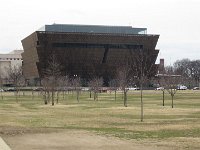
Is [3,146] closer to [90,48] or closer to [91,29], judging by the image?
[90,48]

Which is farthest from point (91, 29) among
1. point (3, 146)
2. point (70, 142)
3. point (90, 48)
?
point (3, 146)

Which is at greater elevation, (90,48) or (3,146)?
(90,48)

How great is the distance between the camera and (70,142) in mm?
20438

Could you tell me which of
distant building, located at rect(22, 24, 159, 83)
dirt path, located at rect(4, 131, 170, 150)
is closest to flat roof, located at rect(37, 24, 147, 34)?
distant building, located at rect(22, 24, 159, 83)

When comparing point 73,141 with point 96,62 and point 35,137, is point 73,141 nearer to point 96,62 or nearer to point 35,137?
point 35,137

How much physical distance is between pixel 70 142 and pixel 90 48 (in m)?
148

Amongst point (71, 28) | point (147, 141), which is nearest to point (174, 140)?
point (147, 141)

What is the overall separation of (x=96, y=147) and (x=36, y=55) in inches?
5831

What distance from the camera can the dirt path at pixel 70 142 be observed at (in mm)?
18703

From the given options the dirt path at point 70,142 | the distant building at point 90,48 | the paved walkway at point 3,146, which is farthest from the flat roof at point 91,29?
the paved walkway at point 3,146

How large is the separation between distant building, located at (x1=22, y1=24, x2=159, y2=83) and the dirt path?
→ 139 metres

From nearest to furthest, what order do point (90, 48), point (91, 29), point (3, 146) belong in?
point (3, 146)
point (90, 48)
point (91, 29)

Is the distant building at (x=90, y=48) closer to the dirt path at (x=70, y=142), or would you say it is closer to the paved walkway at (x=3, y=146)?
the dirt path at (x=70, y=142)

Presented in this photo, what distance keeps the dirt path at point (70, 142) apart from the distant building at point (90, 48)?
456ft
